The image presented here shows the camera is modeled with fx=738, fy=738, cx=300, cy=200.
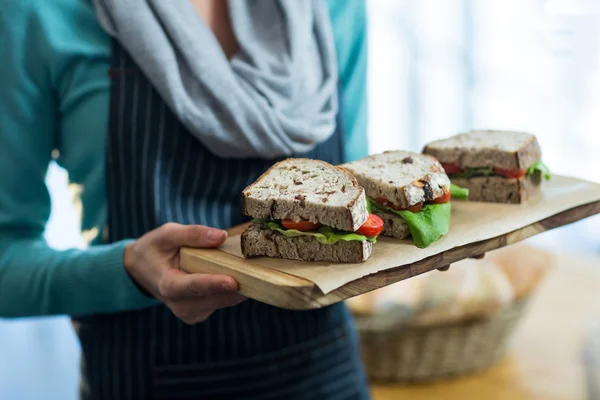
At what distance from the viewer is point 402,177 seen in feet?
4.13

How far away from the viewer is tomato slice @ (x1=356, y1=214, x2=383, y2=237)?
1104 mm

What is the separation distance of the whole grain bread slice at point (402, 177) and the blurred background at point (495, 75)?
2188mm

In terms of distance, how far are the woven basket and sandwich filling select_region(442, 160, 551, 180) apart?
677mm

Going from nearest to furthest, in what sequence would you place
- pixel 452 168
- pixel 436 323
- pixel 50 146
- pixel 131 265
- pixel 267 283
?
pixel 267 283 → pixel 131 265 → pixel 50 146 → pixel 452 168 → pixel 436 323

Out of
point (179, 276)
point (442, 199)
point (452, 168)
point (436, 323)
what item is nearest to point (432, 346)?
point (436, 323)

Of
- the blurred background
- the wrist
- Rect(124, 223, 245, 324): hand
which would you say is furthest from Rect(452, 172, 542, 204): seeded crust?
the blurred background

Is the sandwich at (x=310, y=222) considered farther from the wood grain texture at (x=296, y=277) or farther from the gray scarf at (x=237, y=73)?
the gray scarf at (x=237, y=73)

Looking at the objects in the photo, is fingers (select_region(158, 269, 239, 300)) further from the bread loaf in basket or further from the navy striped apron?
the bread loaf in basket

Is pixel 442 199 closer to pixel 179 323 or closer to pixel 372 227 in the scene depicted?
pixel 372 227

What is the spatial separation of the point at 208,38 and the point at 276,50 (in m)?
0.15

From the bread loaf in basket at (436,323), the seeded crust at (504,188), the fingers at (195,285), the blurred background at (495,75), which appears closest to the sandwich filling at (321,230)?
the fingers at (195,285)

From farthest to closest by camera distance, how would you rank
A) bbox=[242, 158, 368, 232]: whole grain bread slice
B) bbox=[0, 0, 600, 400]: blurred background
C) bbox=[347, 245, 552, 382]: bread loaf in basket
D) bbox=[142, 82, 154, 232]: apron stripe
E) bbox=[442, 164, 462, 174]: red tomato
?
bbox=[0, 0, 600, 400]: blurred background → bbox=[347, 245, 552, 382]: bread loaf in basket → bbox=[442, 164, 462, 174]: red tomato → bbox=[142, 82, 154, 232]: apron stripe → bbox=[242, 158, 368, 232]: whole grain bread slice

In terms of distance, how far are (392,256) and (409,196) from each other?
134 millimetres

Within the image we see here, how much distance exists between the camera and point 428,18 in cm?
343
